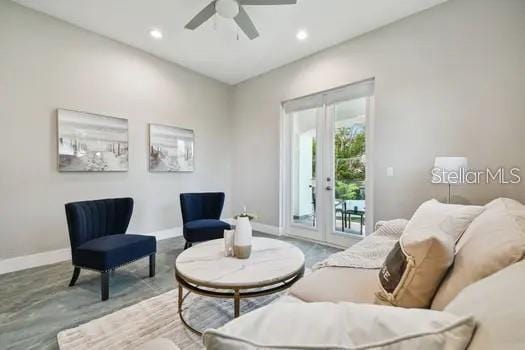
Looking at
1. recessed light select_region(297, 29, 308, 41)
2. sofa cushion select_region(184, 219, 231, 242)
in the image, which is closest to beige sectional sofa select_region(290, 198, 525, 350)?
sofa cushion select_region(184, 219, 231, 242)

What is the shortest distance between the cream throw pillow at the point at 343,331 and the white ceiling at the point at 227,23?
10.8 feet

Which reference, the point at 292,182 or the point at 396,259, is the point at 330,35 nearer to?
the point at 292,182

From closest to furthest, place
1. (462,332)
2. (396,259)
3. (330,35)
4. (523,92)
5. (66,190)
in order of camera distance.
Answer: (462,332)
(396,259)
(523,92)
(66,190)
(330,35)

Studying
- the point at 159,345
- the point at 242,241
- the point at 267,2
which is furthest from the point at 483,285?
the point at 267,2

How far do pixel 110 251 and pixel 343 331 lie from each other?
7.92 feet

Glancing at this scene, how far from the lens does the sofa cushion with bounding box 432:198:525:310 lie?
85 centimetres

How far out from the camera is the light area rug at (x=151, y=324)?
1675 millimetres

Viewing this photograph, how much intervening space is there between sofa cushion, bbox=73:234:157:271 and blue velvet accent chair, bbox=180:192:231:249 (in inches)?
29.4

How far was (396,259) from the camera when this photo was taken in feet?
3.78

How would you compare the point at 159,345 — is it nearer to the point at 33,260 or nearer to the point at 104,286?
the point at 104,286

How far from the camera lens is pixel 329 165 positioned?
404 cm

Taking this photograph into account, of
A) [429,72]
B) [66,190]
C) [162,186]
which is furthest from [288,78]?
[66,190]

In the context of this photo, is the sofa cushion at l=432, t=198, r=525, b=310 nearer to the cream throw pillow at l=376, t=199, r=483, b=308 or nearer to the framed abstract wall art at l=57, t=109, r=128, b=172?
the cream throw pillow at l=376, t=199, r=483, b=308

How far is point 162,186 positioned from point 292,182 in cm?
228
